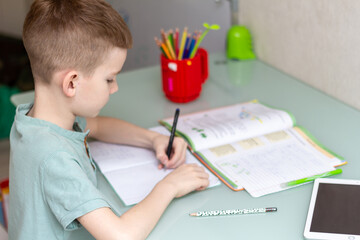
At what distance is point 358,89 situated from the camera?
1224 millimetres

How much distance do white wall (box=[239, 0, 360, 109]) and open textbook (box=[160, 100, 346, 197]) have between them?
0.20 m

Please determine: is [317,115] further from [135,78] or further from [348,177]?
[135,78]

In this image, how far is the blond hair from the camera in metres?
0.89

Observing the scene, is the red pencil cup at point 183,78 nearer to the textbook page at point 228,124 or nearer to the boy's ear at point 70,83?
the textbook page at point 228,124

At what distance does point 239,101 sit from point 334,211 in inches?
22.1

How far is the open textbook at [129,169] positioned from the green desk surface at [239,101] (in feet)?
0.07

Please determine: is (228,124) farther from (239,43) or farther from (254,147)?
(239,43)

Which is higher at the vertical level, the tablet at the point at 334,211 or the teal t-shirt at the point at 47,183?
the teal t-shirt at the point at 47,183

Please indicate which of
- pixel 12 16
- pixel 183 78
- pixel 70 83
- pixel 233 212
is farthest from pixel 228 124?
pixel 12 16

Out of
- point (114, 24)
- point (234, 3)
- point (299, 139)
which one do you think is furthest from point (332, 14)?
point (114, 24)

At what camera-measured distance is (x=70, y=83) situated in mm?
914

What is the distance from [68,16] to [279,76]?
809 millimetres

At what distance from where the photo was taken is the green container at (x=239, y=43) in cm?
161

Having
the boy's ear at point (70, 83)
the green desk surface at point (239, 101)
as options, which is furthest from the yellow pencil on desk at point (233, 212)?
the boy's ear at point (70, 83)
